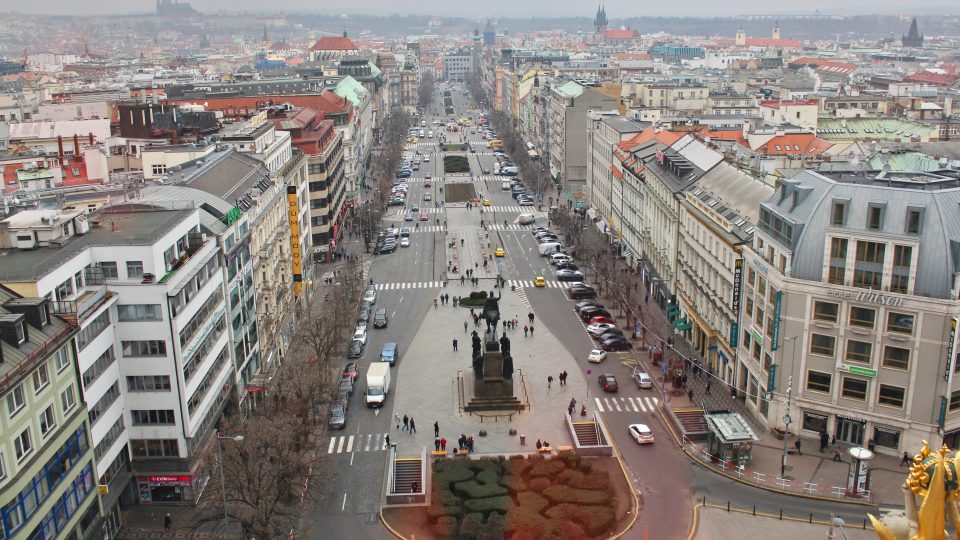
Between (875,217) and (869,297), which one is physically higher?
(875,217)

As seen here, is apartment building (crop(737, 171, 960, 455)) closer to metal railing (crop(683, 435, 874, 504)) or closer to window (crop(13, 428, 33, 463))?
metal railing (crop(683, 435, 874, 504))

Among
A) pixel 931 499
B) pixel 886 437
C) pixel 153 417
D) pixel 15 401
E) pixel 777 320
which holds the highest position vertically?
pixel 931 499

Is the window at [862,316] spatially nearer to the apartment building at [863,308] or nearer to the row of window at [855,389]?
the apartment building at [863,308]

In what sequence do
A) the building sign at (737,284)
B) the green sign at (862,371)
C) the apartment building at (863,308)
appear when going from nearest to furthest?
the apartment building at (863,308), the green sign at (862,371), the building sign at (737,284)

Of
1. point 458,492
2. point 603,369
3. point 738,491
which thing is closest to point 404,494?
point 458,492

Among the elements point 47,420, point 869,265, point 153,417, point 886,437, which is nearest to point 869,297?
point 869,265

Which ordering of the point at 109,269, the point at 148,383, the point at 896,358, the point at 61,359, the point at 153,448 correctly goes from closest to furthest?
the point at 61,359
the point at 109,269
the point at 148,383
the point at 153,448
the point at 896,358

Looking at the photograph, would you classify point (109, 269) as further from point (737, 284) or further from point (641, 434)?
point (737, 284)

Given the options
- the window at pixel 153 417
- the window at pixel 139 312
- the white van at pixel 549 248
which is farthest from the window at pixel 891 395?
the white van at pixel 549 248
